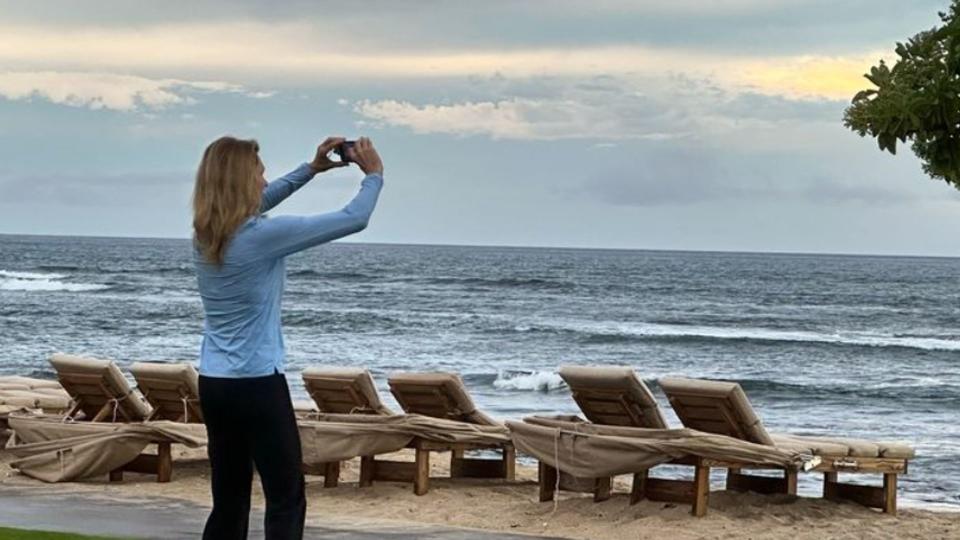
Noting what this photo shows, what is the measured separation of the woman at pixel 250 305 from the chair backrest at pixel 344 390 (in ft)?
21.7

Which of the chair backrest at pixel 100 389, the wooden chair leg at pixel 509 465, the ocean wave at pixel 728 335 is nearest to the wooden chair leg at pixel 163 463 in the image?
the chair backrest at pixel 100 389

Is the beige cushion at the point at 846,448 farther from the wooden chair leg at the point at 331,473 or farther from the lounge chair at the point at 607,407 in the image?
the wooden chair leg at the point at 331,473

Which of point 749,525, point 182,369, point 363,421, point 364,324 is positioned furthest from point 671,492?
point 364,324

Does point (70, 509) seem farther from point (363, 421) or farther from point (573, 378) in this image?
point (573, 378)

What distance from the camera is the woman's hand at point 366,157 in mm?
5145

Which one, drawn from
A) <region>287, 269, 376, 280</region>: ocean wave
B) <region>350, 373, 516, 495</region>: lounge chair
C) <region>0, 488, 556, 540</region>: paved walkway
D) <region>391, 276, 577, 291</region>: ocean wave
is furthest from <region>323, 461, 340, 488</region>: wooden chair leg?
<region>287, 269, 376, 280</region>: ocean wave

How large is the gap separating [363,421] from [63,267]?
303 ft

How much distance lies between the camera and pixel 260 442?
5086 millimetres

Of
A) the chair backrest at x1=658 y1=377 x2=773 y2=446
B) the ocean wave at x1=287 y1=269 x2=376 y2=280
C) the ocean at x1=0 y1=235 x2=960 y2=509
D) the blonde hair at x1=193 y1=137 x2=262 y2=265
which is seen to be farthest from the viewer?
the ocean wave at x1=287 y1=269 x2=376 y2=280

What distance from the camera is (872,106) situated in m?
6.03

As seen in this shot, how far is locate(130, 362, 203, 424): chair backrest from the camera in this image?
11.8 m

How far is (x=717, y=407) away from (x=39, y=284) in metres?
70.2

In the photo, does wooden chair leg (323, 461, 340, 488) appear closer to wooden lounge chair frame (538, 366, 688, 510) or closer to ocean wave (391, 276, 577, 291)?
wooden lounge chair frame (538, 366, 688, 510)

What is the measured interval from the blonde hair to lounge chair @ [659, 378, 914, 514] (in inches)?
223
